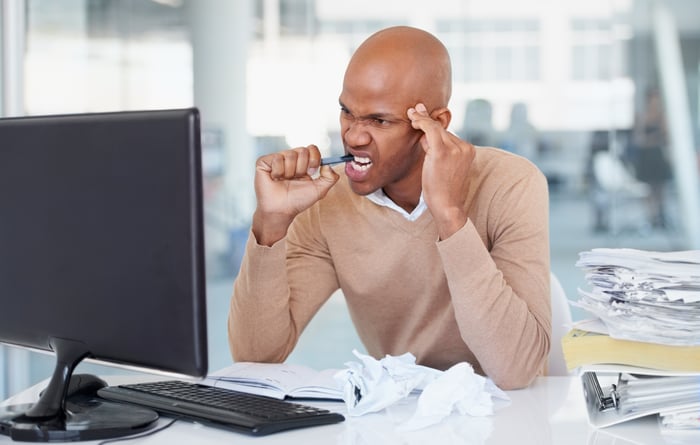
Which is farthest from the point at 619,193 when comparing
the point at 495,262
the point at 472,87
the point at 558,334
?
the point at 495,262

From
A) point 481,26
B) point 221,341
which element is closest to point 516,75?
point 481,26

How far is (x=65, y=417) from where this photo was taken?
149 cm

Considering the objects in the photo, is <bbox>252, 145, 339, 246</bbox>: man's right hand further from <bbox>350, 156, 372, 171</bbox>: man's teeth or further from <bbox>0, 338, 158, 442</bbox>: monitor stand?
<bbox>0, 338, 158, 442</bbox>: monitor stand

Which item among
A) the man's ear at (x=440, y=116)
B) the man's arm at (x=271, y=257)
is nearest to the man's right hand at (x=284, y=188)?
the man's arm at (x=271, y=257)

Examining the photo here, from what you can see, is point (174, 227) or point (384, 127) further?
point (384, 127)

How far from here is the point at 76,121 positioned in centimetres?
142

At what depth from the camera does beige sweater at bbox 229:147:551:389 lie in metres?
1.78

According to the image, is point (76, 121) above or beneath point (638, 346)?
above

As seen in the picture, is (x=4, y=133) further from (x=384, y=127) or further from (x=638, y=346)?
(x=638, y=346)

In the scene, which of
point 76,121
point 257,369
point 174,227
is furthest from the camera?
point 257,369

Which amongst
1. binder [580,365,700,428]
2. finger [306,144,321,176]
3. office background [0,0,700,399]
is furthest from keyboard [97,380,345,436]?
office background [0,0,700,399]

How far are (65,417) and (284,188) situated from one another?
0.68 m

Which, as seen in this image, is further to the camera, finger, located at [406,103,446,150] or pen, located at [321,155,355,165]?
pen, located at [321,155,355,165]

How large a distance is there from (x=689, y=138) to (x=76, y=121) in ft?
13.5
